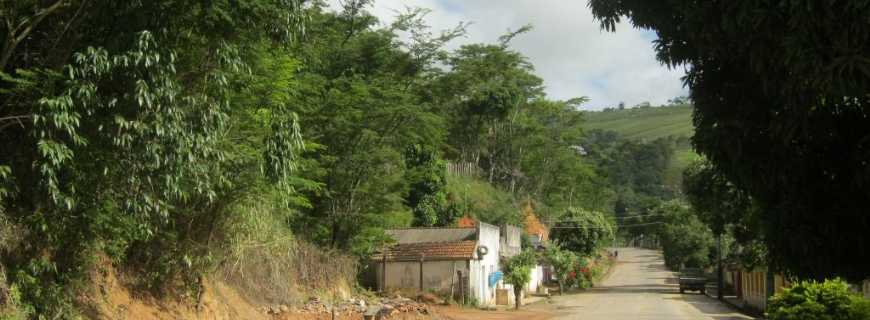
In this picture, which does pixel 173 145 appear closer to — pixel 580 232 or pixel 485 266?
pixel 485 266

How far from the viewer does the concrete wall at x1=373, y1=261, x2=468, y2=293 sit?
1214 inches

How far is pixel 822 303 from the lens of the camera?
55.3 feet

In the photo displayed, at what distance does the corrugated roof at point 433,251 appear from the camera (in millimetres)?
30844

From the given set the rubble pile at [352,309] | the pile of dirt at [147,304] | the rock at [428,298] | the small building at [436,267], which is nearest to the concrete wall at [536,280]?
the small building at [436,267]

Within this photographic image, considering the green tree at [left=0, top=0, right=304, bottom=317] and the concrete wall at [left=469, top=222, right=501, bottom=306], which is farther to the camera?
the concrete wall at [left=469, top=222, right=501, bottom=306]

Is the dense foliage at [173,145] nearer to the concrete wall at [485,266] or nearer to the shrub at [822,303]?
the concrete wall at [485,266]

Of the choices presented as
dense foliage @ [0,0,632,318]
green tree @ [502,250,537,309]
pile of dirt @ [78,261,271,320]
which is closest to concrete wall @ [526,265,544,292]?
green tree @ [502,250,537,309]

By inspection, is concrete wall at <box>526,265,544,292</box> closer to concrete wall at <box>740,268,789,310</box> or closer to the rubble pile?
concrete wall at <box>740,268,789,310</box>

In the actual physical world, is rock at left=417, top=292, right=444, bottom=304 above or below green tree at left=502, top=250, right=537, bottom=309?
below

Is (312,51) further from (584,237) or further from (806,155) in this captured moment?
(584,237)

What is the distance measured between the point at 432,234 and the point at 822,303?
19.5 meters

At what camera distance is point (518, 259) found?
35812 mm

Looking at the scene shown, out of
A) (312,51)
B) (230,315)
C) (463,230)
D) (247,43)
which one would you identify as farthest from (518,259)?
(247,43)

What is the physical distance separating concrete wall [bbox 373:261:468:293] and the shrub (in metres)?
14.8
